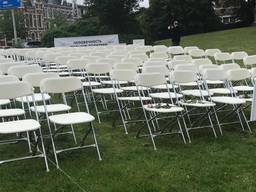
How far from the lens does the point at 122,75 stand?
24.2ft

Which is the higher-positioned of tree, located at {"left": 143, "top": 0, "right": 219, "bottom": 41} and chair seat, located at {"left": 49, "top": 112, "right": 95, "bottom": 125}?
tree, located at {"left": 143, "top": 0, "right": 219, "bottom": 41}

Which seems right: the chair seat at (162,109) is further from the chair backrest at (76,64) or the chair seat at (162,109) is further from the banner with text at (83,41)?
the banner with text at (83,41)

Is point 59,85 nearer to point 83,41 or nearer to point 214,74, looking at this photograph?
point 214,74

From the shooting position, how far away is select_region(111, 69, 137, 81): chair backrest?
736 centimetres

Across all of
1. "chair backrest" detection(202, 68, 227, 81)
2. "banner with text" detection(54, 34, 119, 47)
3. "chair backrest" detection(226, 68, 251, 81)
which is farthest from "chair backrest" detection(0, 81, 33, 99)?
"banner with text" detection(54, 34, 119, 47)

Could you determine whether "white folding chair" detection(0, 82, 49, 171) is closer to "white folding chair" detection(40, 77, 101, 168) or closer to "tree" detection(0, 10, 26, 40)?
"white folding chair" detection(40, 77, 101, 168)

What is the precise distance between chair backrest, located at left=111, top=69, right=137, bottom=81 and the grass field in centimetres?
100

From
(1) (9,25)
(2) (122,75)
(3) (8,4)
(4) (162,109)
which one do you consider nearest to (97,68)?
(2) (122,75)

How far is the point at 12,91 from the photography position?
560 centimetres

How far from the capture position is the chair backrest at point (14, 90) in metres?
5.55

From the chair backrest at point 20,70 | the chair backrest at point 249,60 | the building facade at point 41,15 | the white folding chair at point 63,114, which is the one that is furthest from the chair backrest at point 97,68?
the building facade at point 41,15

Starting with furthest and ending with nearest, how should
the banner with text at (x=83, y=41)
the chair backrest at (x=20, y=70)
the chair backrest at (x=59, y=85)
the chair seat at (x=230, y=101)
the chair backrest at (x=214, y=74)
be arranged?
the banner with text at (x=83, y=41), the chair backrest at (x=20, y=70), the chair backrest at (x=214, y=74), the chair seat at (x=230, y=101), the chair backrest at (x=59, y=85)

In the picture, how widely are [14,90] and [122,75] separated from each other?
2.20 meters

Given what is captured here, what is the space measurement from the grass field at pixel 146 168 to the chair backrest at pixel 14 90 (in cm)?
84
